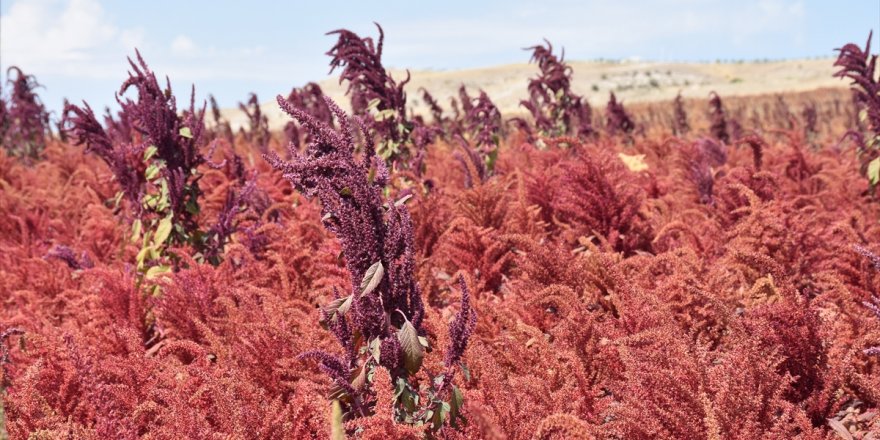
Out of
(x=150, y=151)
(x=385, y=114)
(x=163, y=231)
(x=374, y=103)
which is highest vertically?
(x=374, y=103)

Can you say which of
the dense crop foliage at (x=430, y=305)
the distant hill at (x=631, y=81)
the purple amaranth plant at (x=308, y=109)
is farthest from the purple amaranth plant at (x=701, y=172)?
the distant hill at (x=631, y=81)

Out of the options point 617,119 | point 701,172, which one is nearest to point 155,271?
point 701,172

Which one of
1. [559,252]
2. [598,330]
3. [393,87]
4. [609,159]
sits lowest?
[598,330]

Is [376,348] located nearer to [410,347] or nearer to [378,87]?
[410,347]

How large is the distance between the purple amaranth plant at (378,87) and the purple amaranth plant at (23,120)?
29.8 feet

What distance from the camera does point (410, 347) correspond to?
1.86 meters

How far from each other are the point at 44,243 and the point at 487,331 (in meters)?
4.95

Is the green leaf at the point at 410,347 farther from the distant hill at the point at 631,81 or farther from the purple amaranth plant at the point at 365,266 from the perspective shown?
the distant hill at the point at 631,81

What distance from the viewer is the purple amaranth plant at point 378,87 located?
4941mm

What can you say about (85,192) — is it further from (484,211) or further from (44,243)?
(484,211)

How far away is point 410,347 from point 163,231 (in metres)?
2.83

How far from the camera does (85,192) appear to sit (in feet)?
23.3

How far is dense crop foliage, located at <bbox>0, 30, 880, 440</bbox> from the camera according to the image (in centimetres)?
196

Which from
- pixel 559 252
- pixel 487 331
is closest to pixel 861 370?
pixel 559 252
